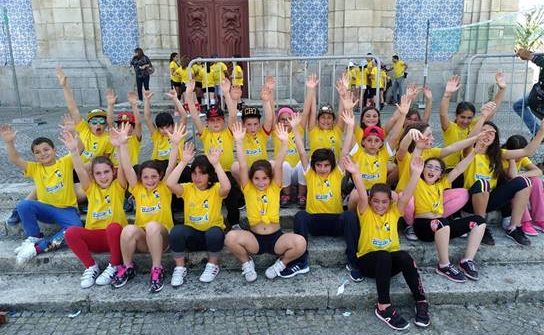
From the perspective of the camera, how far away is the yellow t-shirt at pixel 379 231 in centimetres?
371

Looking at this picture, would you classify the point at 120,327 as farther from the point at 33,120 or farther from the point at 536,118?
the point at 33,120

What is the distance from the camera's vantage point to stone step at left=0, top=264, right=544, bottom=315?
357 centimetres

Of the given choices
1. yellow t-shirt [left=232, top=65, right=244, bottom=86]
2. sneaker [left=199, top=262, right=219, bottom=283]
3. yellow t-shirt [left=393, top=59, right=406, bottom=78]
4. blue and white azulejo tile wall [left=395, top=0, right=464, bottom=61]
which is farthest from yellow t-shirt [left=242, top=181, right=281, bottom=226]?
blue and white azulejo tile wall [left=395, top=0, right=464, bottom=61]

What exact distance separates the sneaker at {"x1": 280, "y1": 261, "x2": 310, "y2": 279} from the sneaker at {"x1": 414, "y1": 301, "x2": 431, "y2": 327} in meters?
1.03

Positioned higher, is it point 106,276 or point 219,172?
point 219,172

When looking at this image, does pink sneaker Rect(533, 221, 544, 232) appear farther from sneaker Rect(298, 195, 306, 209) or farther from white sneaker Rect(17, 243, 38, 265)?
white sneaker Rect(17, 243, 38, 265)

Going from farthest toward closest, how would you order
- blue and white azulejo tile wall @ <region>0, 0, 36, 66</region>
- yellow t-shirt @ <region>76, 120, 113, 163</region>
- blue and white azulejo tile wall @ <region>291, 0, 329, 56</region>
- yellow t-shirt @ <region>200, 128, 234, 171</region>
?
1. blue and white azulejo tile wall @ <region>0, 0, 36, 66</region>
2. blue and white azulejo tile wall @ <region>291, 0, 329, 56</region>
3. yellow t-shirt @ <region>76, 120, 113, 163</region>
4. yellow t-shirt @ <region>200, 128, 234, 171</region>

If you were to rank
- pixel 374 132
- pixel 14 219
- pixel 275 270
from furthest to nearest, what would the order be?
1. pixel 14 219
2. pixel 374 132
3. pixel 275 270

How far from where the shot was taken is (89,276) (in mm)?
3801

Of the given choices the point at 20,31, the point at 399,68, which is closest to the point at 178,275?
the point at 399,68

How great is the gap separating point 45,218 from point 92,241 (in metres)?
0.70

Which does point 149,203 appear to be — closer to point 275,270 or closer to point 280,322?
point 275,270

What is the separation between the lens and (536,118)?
5633mm

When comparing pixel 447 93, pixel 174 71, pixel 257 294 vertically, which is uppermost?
pixel 174 71
